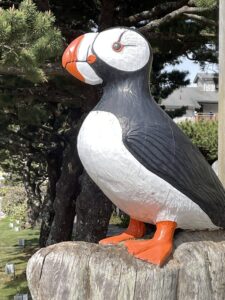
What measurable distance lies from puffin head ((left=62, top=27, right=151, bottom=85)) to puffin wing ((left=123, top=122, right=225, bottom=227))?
0.89ft

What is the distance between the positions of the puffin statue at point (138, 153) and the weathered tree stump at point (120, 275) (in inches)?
2.4

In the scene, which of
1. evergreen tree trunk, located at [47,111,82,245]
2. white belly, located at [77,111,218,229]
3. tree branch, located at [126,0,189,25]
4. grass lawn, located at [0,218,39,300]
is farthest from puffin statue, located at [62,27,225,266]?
grass lawn, located at [0,218,39,300]

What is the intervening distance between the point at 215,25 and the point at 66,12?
1876 millimetres

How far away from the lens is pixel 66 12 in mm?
5418

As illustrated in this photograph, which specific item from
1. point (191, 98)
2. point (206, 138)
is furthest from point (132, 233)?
point (191, 98)

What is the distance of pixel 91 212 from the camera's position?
5258mm

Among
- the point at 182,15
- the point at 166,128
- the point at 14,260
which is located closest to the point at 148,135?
the point at 166,128

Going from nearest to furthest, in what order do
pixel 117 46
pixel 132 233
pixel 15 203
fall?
pixel 117 46 < pixel 132 233 < pixel 15 203

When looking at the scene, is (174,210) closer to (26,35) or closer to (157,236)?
(157,236)

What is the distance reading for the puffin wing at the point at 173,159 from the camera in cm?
180

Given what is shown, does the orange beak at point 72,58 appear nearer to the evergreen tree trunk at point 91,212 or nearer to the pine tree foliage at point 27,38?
the pine tree foliage at point 27,38

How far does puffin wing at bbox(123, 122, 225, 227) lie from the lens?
180cm

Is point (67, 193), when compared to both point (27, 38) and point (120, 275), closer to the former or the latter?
point (27, 38)

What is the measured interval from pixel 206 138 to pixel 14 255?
4723 mm
